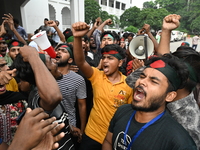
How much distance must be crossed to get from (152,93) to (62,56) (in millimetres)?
1750

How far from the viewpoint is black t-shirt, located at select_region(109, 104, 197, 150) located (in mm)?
1187

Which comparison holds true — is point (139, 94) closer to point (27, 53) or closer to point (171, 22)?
point (27, 53)

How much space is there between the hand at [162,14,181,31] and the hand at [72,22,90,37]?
1.20 meters

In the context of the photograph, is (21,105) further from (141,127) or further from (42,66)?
(141,127)

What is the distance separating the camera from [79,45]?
2012 mm

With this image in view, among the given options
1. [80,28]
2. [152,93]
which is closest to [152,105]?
[152,93]

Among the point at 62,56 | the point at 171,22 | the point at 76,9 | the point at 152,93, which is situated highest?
the point at 76,9

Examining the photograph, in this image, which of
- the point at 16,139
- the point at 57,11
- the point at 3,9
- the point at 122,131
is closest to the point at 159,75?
the point at 122,131

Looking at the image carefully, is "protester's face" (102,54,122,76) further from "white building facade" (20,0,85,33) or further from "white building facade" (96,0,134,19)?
"white building facade" (96,0,134,19)

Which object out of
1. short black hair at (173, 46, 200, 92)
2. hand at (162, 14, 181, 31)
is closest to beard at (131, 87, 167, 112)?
short black hair at (173, 46, 200, 92)

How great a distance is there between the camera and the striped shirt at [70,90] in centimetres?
225

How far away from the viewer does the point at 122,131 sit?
1.45 metres

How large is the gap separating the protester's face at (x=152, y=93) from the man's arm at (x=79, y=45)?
0.94m

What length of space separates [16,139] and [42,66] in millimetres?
701
